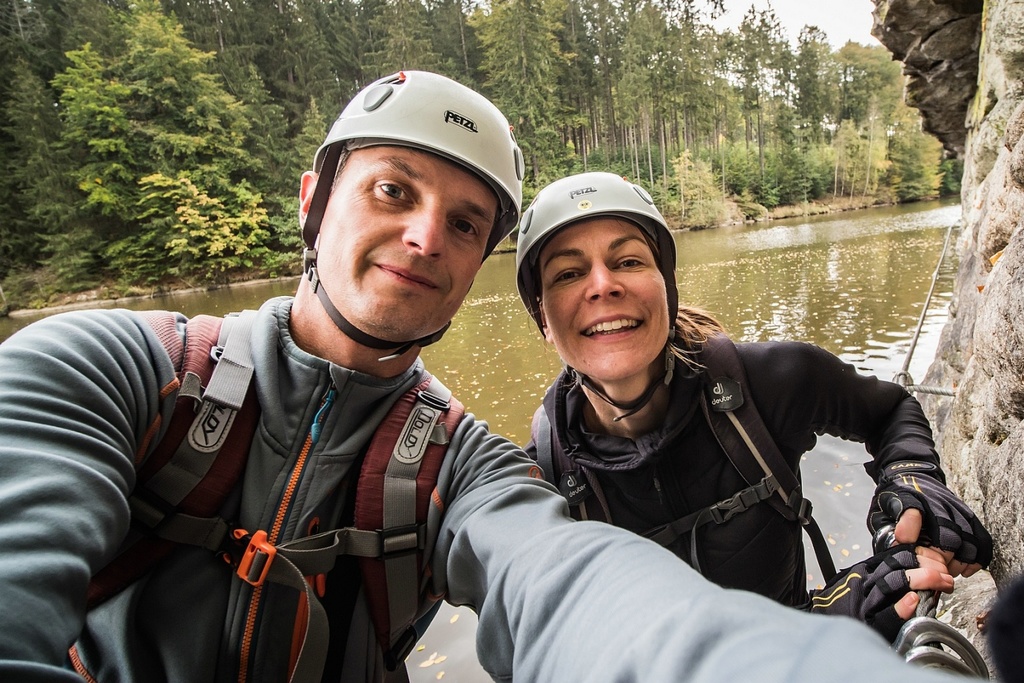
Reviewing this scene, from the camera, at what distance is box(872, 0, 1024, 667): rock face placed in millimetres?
1672

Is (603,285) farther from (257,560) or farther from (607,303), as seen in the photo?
(257,560)

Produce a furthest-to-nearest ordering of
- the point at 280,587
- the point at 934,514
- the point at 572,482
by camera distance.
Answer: the point at 572,482
the point at 934,514
the point at 280,587

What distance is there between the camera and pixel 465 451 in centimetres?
168

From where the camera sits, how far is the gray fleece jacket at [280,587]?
0.62m

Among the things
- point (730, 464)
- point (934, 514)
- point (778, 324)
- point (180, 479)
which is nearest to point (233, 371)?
point (180, 479)

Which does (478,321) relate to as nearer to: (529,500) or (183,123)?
(529,500)

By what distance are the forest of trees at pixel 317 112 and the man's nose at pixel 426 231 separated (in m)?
30.6

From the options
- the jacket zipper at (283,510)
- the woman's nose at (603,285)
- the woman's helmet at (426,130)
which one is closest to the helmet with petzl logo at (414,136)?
the woman's helmet at (426,130)

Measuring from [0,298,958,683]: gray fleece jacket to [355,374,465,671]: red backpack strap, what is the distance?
2.3 inches

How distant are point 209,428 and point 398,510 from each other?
0.64 m

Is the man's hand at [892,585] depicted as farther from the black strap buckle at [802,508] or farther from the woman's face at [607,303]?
the woman's face at [607,303]

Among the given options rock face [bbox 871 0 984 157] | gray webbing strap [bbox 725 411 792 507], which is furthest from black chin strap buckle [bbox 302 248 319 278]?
rock face [bbox 871 0 984 157]

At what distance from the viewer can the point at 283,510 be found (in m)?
1.41

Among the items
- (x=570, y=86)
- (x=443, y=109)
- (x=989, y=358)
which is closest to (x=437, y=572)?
(x=443, y=109)
